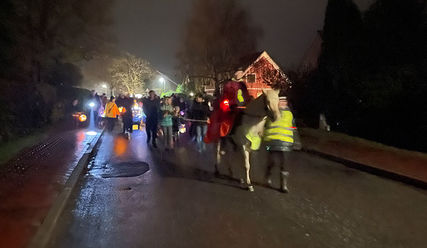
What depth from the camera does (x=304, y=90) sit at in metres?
19.7

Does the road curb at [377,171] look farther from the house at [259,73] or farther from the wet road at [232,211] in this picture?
the house at [259,73]

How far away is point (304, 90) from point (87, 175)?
14702 mm

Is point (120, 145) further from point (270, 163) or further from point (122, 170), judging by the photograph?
point (270, 163)

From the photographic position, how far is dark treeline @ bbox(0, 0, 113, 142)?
10.8m

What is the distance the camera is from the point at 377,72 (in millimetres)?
13430

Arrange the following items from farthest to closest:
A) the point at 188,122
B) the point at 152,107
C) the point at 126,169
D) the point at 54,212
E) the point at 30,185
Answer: the point at 188,122 < the point at 152,107 < the point at 126,169 < the point at 30,185 < the point at 54,212

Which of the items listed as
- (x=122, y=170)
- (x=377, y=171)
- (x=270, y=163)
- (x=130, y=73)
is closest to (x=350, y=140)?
(x=377, y=171)

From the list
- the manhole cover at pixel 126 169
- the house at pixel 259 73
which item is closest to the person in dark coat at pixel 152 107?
the manhole cover at pixel 126 169

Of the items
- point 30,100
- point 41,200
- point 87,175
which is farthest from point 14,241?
point 30,100

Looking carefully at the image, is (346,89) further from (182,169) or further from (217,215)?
(217,215)

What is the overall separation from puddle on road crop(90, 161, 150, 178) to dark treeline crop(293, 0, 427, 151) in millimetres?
9045

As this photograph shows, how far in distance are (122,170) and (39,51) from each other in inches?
479

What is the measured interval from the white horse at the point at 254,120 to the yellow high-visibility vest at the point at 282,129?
17 centimetres

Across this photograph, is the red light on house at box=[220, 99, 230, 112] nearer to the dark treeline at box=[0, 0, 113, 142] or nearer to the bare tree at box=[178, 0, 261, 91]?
the dark treeline at box=[0, 0, 113, 142]
